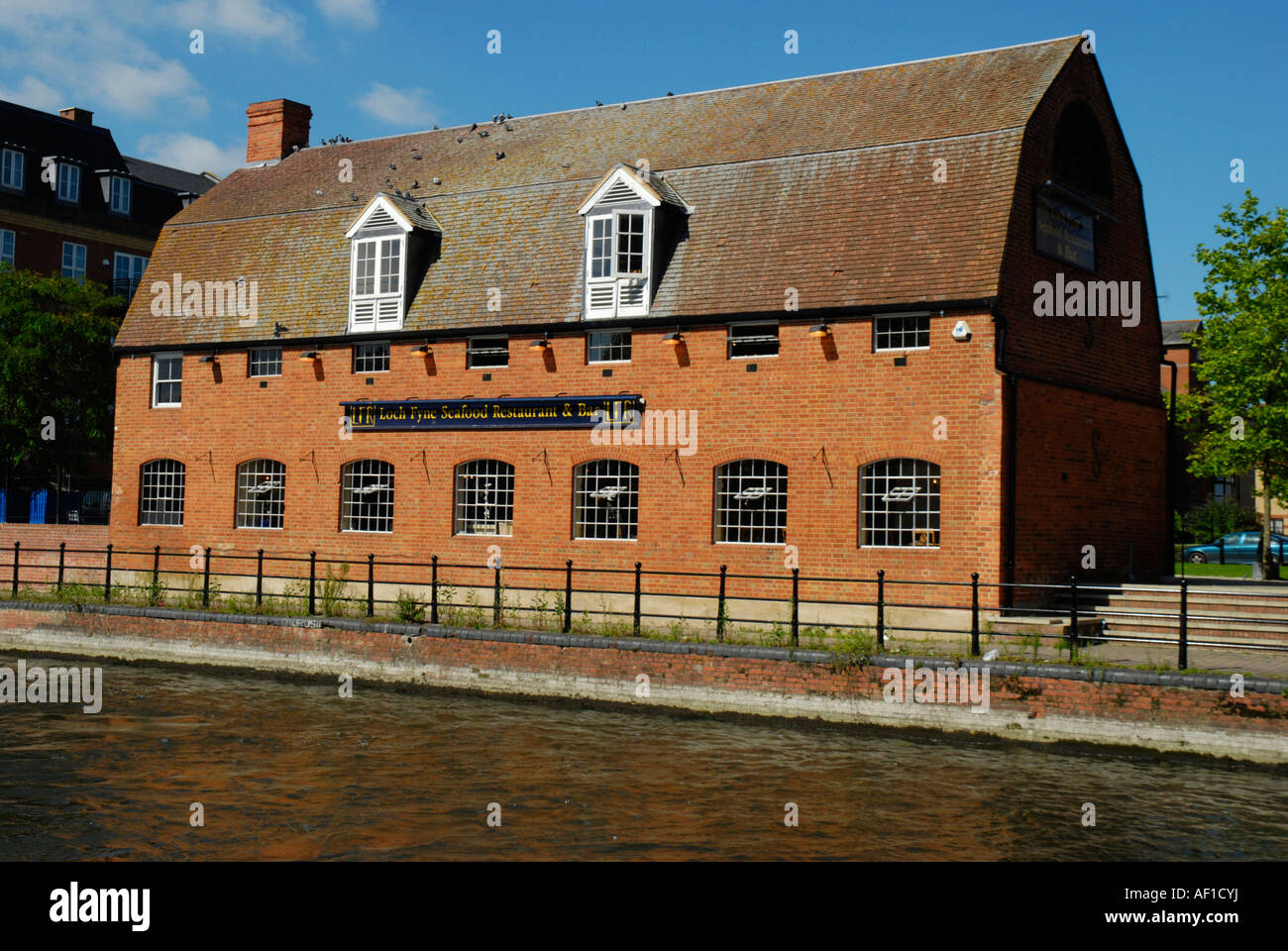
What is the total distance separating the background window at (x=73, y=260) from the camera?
48.8 metres

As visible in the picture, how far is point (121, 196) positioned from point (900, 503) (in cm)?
4397

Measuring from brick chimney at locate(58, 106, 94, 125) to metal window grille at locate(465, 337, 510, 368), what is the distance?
1519 inches

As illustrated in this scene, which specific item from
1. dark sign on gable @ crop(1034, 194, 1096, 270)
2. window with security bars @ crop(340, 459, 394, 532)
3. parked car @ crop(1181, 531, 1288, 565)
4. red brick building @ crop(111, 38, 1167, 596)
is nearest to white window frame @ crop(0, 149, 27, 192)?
red brick building @ crop(111, 38, 1167, 596)

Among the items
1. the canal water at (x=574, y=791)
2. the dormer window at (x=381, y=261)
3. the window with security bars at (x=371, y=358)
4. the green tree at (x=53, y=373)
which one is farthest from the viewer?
the green tree at (x=53, y=373)

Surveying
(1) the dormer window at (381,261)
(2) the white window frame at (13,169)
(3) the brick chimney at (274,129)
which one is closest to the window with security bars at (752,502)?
(1) the dormer window at (381,261)

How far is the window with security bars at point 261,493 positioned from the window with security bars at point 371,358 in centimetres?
287

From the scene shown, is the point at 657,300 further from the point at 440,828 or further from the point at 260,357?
the point at 440,828

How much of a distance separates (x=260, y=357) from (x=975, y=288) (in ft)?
52.5

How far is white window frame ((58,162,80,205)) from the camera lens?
4872 cm

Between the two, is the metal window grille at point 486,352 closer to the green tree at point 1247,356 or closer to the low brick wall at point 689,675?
the low brick wall at point 689,675

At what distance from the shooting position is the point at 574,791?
12.0 m

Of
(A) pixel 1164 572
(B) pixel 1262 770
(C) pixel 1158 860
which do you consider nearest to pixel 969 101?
(A) pixel 1164 572

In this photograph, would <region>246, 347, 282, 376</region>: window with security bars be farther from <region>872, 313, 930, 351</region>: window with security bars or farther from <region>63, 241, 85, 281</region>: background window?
<region>63, 241, 85, 281</region>: background window

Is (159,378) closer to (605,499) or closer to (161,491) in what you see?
(161,491)
